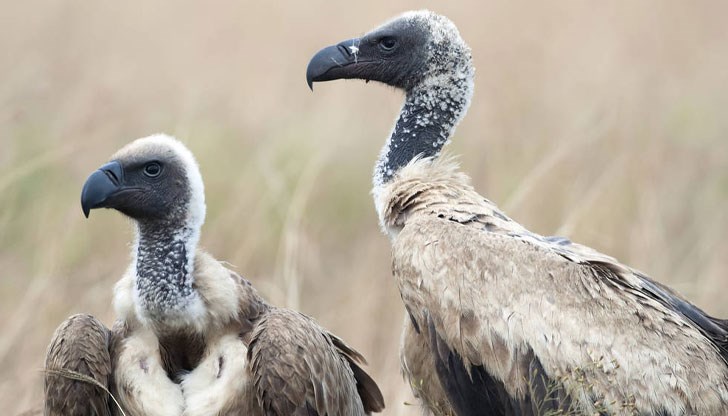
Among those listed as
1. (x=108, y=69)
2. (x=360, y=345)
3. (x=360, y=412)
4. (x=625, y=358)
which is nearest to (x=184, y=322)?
(x=360, y=412)

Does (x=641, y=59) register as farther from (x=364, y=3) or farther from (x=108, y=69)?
(x=108, y=69)

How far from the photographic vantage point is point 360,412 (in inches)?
231

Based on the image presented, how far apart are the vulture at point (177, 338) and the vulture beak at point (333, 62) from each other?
2.34 ft

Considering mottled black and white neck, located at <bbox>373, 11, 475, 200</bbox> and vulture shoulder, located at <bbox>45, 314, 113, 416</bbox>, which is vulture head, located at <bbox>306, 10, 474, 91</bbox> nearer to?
mottled black and white neck, located at <bbox>373, 11, 475, 200</bbox>

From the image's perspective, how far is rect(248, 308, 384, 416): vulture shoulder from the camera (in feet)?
17.5

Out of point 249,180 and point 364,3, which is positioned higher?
point 364,3

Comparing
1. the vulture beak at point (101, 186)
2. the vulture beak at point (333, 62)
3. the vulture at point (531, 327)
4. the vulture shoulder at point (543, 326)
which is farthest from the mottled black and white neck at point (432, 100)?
the vulture beak at point (101, 186)

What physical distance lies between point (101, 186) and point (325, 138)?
457cm

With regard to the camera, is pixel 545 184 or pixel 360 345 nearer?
pixel 360 345

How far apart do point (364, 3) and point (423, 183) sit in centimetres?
683

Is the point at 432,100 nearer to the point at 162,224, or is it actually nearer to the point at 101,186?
the point at 162,224

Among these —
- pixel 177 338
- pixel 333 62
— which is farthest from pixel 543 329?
pixel 333 62

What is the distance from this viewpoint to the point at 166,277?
5.52m

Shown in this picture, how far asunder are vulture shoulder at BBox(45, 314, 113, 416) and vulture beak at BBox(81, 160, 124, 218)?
0.50 metres
